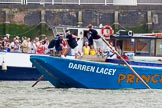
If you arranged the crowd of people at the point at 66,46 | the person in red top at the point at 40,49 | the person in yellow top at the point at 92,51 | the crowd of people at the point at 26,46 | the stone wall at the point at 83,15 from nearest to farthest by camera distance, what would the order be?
the crowd of people at the point at 66,46
the person in yellow top at the point at 92,51
the person in red top at the point at 40,49
the crowd of people at the point at 26,46
the stone wall at the point at 83,15

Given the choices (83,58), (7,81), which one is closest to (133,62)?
(83,58)

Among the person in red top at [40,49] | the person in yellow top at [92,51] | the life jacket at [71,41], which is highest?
the life jacket at [71,41]

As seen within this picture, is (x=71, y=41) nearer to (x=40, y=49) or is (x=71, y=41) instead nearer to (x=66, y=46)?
(x=66, y=46)

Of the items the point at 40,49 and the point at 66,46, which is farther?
the point at 40,49

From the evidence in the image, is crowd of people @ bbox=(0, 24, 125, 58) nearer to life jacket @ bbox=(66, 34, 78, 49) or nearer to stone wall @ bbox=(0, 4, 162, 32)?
life jacket @ bbox=(66, 34, 78, 49)

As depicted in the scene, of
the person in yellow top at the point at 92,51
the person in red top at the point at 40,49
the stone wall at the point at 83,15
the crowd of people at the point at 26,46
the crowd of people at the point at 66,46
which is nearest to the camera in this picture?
the crowd of people at the point at 66,46

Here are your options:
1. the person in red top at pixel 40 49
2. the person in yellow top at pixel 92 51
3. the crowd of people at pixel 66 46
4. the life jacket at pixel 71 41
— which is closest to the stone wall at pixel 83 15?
the crowd of people at pixel 66 46

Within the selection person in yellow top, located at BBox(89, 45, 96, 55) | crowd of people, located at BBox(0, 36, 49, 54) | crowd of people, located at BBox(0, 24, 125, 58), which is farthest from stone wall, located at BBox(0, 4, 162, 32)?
person in yellow top, located at BBox(89, 45, 96, 55)

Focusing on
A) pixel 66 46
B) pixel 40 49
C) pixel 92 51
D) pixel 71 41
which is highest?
pixel 71 41

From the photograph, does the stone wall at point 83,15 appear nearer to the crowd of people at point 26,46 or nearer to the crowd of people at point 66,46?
the crowd of people at point 66,46

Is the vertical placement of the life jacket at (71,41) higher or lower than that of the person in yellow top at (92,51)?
higher

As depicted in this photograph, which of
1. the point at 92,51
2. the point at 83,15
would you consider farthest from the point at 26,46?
the point at 83,15

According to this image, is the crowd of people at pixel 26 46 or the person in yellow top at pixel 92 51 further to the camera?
the crowd of people at pixel 26 46

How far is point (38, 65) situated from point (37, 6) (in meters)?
18.7
